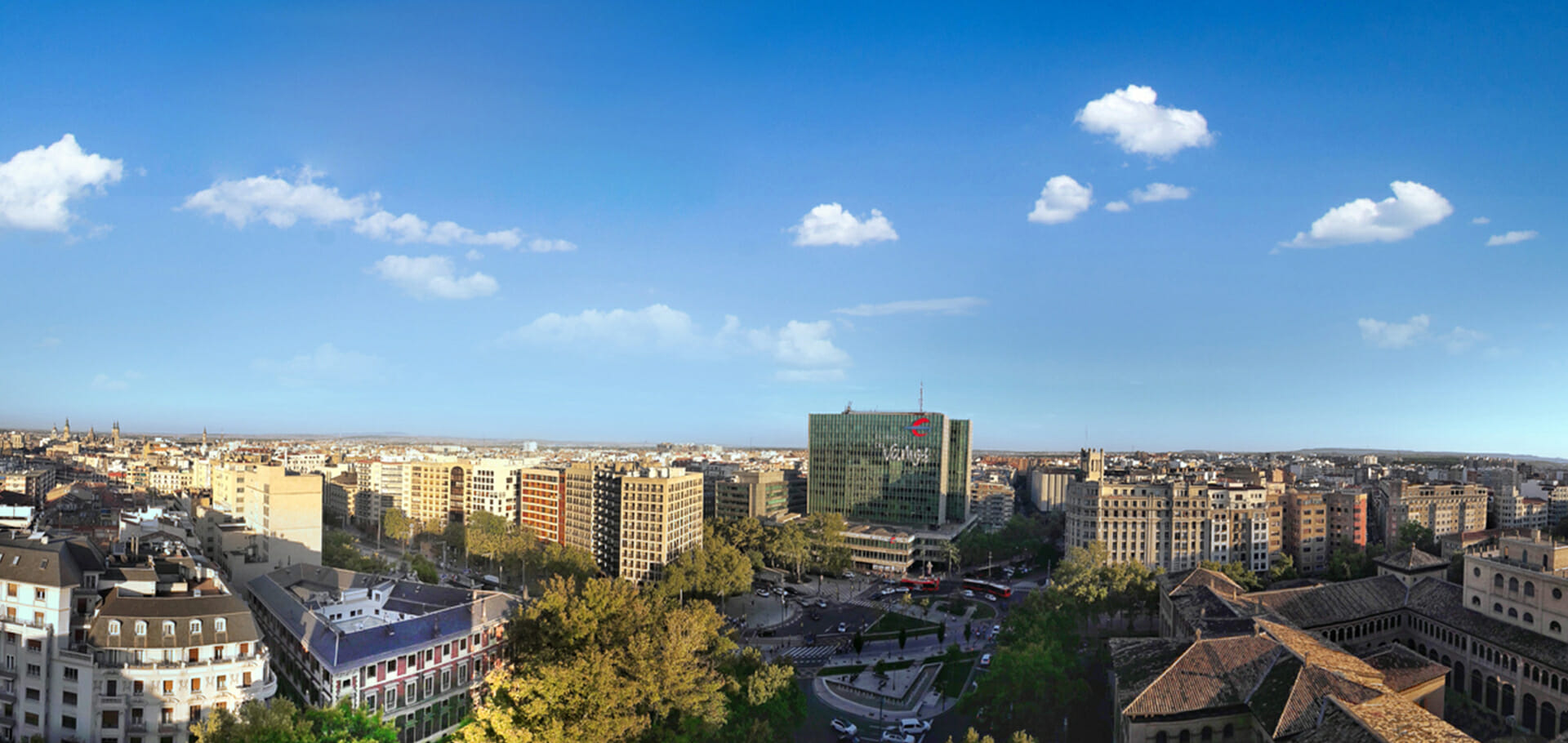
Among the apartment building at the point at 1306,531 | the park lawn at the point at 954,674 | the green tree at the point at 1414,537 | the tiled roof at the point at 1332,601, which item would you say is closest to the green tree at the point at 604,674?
the park lawn at the point at 954,674

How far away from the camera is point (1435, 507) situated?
4358 inches

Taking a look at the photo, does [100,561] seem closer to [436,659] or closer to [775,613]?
[436,659]

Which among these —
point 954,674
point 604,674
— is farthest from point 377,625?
point 954,674

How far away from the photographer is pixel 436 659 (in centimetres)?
4919

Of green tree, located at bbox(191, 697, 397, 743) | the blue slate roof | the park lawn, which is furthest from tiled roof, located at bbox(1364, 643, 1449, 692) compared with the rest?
the blue slate roof

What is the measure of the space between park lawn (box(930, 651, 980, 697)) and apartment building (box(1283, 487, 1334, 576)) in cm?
5867

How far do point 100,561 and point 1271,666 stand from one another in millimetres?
62125

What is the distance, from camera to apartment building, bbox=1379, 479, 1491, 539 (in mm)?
108750

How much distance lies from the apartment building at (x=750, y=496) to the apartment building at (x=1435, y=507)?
84.7 meters

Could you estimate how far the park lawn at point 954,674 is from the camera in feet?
198

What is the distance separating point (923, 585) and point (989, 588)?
27.2 feet

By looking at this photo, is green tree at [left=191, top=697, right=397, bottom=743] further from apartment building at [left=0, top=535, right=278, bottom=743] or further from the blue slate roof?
the blue slate roof

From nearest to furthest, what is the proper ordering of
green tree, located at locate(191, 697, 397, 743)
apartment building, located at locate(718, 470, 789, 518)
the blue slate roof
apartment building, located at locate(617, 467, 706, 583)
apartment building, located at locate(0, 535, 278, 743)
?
green tree, located at locate(191, 697, 397, 743) → apartment building, located at locate(0, 535, 278, 743) → the blue slate roof → apartment building, located at locate(617, 467, 706, 583) → apartment building, located at locate(718, 470, 789, 518)

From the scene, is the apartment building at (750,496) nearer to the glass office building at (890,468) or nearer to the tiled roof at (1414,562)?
the glass office building at (890,468)
